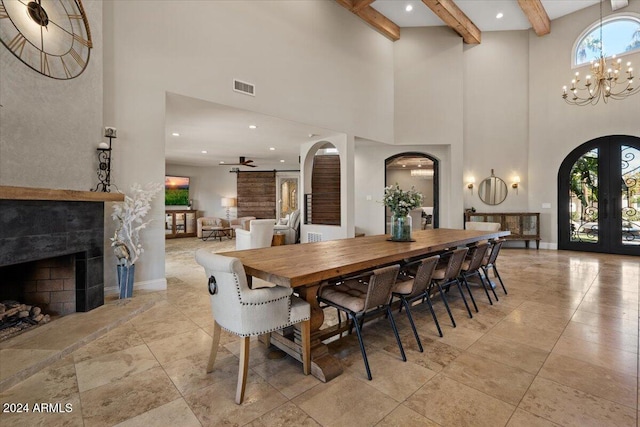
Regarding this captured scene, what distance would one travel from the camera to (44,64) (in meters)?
2.69

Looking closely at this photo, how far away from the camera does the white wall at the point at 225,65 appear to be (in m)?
3.62

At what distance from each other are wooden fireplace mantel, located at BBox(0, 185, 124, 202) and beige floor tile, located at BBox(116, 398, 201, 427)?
1.71 metres

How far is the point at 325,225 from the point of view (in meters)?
6.93

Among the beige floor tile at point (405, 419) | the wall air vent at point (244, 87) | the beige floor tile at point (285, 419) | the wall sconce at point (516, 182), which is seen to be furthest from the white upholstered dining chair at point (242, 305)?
the wall sconce at point (516, 182)

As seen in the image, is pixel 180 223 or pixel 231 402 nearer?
pixel 231 402

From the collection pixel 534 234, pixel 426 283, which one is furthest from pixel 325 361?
pixel 534 234

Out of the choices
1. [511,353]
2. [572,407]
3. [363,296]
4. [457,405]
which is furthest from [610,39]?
[457,405]

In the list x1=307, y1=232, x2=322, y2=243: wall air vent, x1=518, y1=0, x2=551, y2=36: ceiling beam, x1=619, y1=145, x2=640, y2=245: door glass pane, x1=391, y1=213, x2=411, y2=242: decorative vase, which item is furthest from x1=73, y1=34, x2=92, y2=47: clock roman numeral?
x1=619, y1=145, x2=640, y2=245: door glass pane

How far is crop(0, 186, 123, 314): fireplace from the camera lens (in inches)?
87.9

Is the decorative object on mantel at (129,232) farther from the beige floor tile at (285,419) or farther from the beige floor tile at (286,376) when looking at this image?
the beige floor tile at (285,419)

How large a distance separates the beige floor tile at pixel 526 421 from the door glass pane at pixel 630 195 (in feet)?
24.4

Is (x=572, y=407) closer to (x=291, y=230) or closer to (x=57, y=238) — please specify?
(x=57, y=238)

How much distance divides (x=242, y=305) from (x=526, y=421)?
1663 mm

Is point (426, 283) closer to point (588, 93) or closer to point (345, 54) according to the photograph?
point (345, 54)
